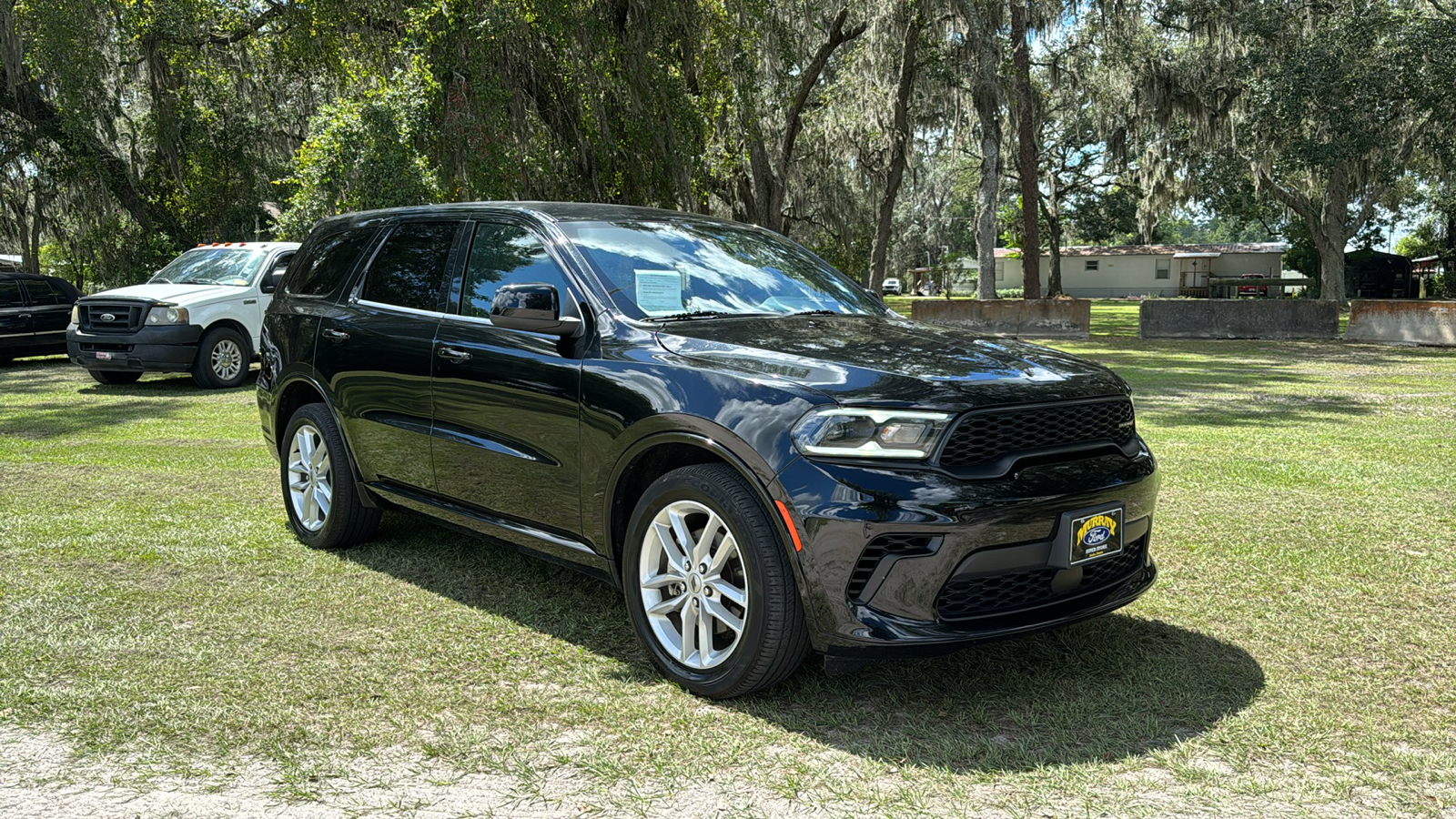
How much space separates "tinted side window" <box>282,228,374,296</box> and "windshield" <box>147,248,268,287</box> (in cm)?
957

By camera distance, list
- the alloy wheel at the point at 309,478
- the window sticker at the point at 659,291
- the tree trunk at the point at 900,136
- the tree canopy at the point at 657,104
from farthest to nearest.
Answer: the tree trunk at the point at 900,136 < the tree canopy at the point at 657,104 < the alloy wheel at the point at 309,478 < the window sticker at the point at 659,291

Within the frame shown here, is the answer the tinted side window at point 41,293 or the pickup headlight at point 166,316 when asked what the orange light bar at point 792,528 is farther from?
the tinted side window at point 41,293

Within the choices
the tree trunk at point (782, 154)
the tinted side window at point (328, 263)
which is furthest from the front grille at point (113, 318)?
the tree trunk at point (782, 154)

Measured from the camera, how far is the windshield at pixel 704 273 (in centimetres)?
476

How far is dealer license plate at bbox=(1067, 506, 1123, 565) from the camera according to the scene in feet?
12.7

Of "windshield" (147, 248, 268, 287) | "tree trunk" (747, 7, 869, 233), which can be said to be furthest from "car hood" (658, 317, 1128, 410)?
"tree trunk" (747, 7, 869, 233)

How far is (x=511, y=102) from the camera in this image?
61.3 feet

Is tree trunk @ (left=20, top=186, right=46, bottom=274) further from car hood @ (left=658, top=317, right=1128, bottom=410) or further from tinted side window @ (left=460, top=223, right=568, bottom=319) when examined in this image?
car hood @ (left=658, top=317, right=1128, bottom=410)

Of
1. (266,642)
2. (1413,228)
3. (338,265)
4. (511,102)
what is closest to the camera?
(266,642)

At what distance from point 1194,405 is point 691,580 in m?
9.46

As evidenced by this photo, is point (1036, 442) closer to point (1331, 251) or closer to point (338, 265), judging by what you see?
point (338, 265)

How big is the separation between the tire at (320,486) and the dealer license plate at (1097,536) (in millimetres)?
3639

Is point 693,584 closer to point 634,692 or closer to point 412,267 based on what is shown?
point 634,692

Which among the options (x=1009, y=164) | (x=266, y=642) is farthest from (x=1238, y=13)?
(x=266, y=642)
